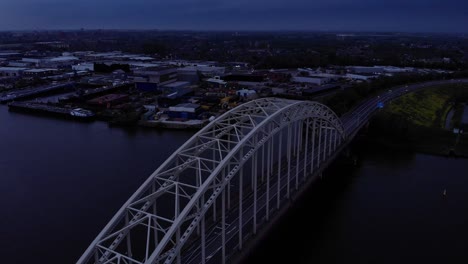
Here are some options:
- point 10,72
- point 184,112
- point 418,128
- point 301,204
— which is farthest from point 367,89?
point 10,72

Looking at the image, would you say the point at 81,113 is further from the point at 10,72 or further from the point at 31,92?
the point at 10,72

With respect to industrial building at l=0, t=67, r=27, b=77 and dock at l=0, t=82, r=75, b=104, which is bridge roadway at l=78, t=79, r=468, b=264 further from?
industrial building at l=0, t=67, r=27, b=77

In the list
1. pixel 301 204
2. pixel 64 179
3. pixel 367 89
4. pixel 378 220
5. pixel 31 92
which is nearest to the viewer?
pixel 378 220

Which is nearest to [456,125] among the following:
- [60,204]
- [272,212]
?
[272,212]

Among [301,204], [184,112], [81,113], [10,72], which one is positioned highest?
[10,72]

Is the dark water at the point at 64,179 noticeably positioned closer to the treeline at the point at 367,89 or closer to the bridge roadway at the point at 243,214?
the bridge roadway at the point at 243,214

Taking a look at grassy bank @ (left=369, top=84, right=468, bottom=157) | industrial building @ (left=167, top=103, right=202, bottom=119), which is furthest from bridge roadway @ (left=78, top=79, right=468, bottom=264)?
industrial building @ (left=167, top=103, right=202, bottom=119)

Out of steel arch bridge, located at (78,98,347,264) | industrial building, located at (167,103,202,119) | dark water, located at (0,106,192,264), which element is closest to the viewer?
steel arch bridge, located at (78,98,347,264)
